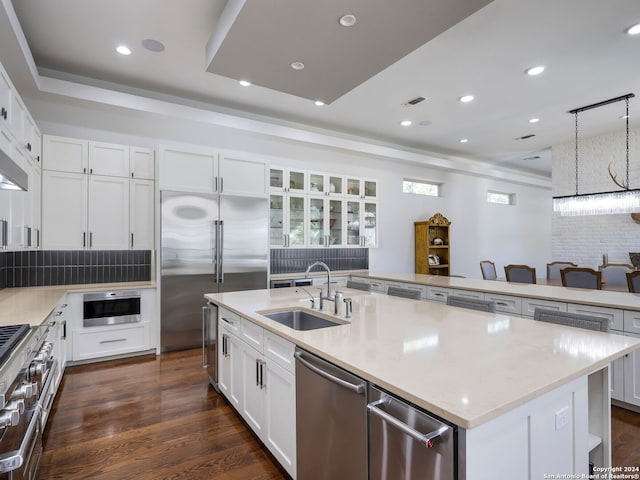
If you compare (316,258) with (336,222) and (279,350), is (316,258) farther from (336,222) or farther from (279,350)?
(279,350)

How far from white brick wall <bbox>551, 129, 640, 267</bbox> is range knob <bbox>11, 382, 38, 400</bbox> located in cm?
764

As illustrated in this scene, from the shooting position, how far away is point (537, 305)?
308 centimetres

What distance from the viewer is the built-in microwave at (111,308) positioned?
3.71 metres

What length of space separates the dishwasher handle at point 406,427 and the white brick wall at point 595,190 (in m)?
6.75

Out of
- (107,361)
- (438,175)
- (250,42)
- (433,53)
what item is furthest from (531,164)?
(107,361)

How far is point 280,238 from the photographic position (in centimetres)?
522

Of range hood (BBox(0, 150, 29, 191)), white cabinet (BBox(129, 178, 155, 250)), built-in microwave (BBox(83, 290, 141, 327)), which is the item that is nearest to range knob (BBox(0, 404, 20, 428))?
range hood (BBox(0, 150, 29, 191))

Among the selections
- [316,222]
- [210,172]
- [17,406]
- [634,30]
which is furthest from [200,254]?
[634,30]

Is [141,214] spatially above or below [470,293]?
above

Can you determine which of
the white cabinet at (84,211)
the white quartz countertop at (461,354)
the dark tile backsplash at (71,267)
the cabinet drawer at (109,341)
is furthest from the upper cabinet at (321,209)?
the white quartz countertop at (461,354)

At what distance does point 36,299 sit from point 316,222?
3.59 m

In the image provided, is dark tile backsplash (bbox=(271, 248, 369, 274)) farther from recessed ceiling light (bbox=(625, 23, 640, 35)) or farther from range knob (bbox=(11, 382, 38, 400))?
recessed ceiling light (bbox=(625, 23, 640, 35))

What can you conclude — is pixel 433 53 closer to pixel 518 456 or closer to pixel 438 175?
pixel 518 456

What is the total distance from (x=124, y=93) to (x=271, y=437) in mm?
4031
